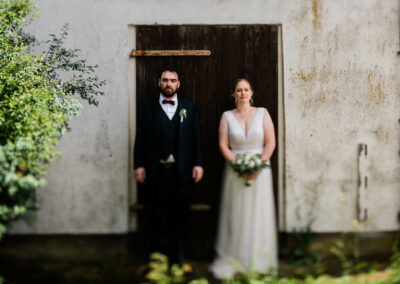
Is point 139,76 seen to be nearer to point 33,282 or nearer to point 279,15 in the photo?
point 279,15

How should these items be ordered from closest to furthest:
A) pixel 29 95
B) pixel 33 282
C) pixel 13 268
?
pixel 29 95 → pixel 33 282 → pixel 13 268

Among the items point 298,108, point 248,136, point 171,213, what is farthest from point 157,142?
point 298,108

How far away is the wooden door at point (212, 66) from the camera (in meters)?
4.98

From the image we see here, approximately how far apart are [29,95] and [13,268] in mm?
2308

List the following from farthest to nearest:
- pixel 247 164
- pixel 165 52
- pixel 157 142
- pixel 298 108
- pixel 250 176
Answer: pixel 298 108 < pixel 165 52 < pixel 157 142 < pixel 250 176 < pixel 247 164

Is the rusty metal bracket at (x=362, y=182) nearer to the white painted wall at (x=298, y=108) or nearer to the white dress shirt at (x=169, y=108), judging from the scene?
the white painted wall at (x=298, y=108)

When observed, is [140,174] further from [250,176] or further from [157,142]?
[250,176]

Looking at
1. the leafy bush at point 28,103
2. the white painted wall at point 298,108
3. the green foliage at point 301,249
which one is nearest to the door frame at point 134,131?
the white painted wall at point 298,108

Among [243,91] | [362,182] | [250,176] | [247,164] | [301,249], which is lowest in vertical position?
[301,249]

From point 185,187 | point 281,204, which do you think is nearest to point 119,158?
point 185,187

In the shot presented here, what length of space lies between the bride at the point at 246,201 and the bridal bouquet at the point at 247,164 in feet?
0.35

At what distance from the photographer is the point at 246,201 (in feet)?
14.4

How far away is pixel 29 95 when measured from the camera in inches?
152

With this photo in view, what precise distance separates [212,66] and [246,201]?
1.81 metres
